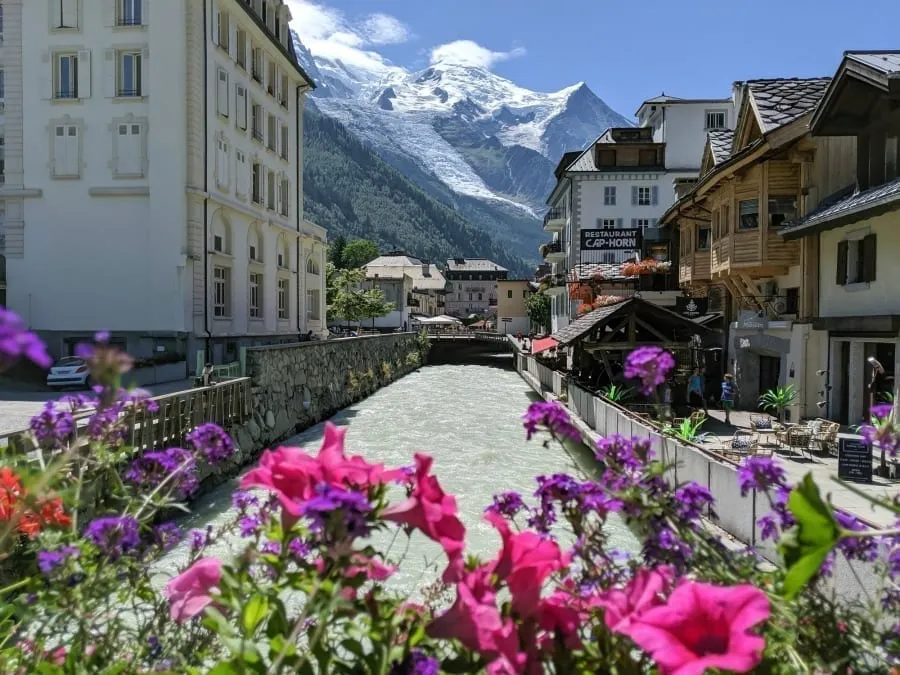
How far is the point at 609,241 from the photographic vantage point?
33188 millimetres

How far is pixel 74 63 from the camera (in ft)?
98.3

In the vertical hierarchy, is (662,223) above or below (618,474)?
above

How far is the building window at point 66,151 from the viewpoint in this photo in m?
29.8

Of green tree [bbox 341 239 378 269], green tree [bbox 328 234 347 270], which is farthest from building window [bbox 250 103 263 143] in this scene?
green tree [bbox 341 239 378 269]

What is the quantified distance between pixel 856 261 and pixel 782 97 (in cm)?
707

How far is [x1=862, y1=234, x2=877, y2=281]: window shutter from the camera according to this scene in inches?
648

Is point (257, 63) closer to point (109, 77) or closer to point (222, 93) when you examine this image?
point (222, 93)

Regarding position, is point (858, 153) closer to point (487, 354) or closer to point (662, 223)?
point (662, 223)

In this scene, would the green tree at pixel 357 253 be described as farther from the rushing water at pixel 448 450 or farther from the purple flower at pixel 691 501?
the purple flower at pixel 691 501

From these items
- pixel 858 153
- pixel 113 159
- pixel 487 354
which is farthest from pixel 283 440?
pixel 487 354

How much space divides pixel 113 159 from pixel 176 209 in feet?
12.0

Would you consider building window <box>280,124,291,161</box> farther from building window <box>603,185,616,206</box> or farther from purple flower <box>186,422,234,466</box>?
purple flower <box>186,422,234,466</box>

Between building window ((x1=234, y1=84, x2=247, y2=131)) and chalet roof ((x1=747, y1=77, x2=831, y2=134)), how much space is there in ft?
74.1

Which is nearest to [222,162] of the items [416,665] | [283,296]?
[283,296]
